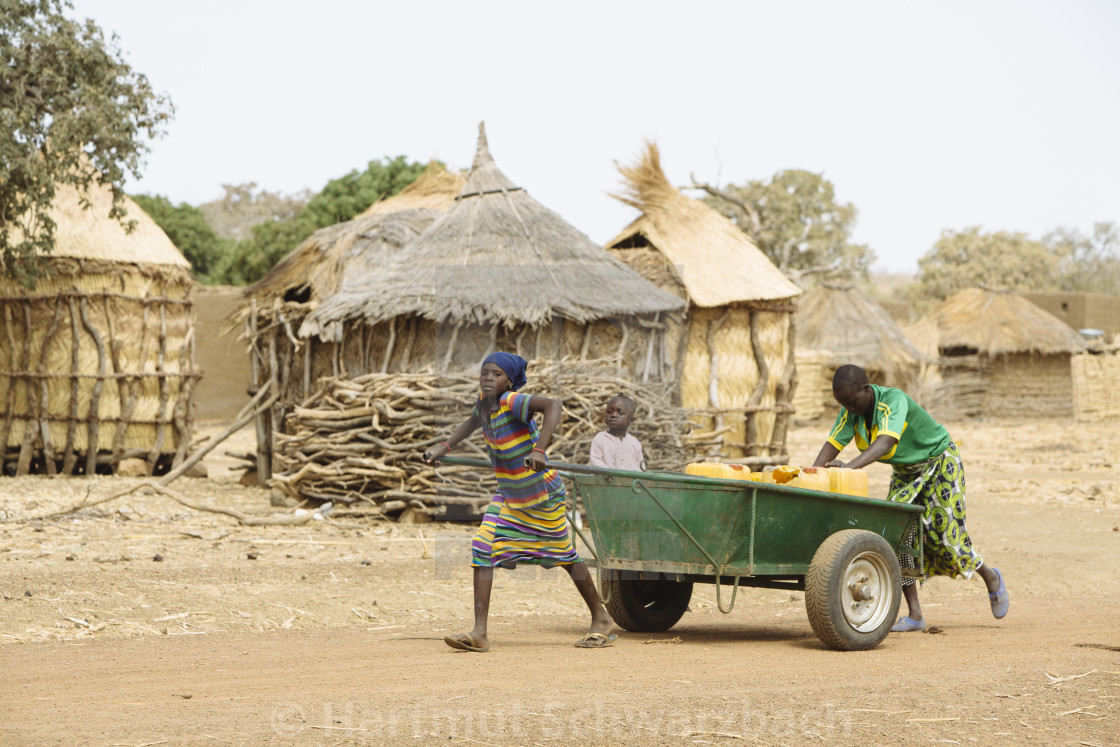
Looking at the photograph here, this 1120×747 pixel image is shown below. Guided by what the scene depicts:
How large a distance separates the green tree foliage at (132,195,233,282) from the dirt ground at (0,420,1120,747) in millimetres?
18962

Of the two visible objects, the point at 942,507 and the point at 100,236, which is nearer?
the point at 942,507

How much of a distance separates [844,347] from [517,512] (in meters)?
23.3

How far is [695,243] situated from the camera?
1564 centimetres

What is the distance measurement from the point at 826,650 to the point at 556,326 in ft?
21.3

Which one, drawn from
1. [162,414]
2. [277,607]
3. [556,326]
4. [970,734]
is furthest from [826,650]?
[162,414]

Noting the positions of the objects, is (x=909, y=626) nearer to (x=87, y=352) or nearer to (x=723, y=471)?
(x=723, y=471)

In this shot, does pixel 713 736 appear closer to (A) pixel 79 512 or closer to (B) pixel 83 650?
(B) pixel 83 650

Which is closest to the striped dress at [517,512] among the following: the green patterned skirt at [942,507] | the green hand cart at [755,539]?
the green hand cart at [755,539]

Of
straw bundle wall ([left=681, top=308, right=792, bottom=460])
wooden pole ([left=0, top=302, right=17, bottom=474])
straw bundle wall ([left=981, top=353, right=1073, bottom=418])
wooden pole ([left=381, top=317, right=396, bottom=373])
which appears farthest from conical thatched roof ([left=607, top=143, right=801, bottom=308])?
straw bundle wall ([left=981, top=353, right=1073, bottom=418])

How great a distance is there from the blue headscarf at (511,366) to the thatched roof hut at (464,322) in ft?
16.9

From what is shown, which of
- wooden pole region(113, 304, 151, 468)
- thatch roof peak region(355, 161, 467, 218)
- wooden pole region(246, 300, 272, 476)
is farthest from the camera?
thatch roof peak region(355, 161, 467, 218)

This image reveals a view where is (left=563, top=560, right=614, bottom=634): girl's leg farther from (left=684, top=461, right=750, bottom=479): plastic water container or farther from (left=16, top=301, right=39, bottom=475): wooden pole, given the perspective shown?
(left=16, top=301, right=39, bottom=475): wooden pole

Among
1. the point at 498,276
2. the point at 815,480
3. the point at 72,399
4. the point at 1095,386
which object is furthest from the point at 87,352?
the point at 1095,386

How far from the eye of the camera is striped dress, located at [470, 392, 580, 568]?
5672 mm
